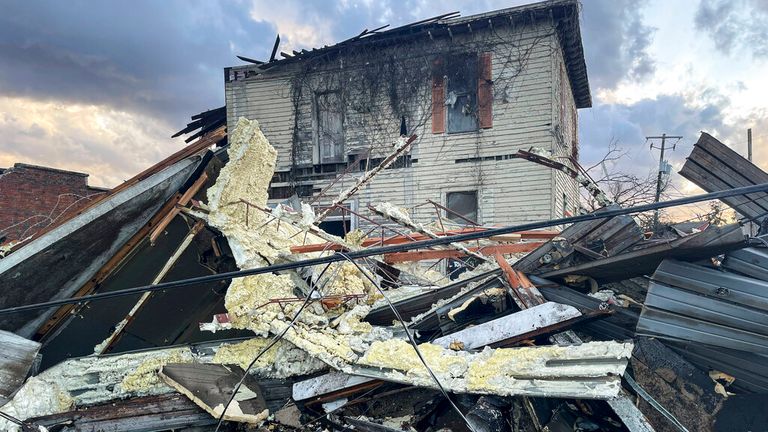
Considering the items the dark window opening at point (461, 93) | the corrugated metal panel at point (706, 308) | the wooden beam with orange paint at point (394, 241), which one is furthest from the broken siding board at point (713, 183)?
the dark window opening at point (461, 93)

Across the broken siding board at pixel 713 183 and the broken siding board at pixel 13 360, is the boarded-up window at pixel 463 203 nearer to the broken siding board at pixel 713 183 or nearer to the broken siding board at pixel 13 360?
the broken siding board at pixel 713 183

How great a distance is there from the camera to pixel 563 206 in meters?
14.2

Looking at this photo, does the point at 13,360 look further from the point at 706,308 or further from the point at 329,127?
the point at 329,127

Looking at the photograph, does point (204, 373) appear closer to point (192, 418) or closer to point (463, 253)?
point (192, 418)

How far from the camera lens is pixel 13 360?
14.7 ft

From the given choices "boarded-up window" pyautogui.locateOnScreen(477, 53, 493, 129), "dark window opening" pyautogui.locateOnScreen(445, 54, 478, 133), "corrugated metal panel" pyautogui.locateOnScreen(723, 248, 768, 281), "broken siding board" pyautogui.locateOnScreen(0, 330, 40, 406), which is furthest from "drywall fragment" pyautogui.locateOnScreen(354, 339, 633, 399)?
"dark window opening" pyautogui.locateOnScreen(445, 54, 478, 133)

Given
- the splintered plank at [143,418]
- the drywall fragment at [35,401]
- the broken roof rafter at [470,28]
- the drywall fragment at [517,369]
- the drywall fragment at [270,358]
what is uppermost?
the broken roof rafter at [470,28]

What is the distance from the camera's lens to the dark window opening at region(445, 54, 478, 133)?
523 inches

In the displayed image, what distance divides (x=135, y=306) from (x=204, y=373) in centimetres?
152

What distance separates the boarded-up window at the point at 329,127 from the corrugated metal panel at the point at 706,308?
10953 mm

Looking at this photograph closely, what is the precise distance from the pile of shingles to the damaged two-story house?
7959mm

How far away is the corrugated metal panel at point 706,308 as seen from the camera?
3.95 m

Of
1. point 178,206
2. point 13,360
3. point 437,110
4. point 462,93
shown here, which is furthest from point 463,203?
point 13,360

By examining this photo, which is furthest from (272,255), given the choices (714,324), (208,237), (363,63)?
(363,63)
